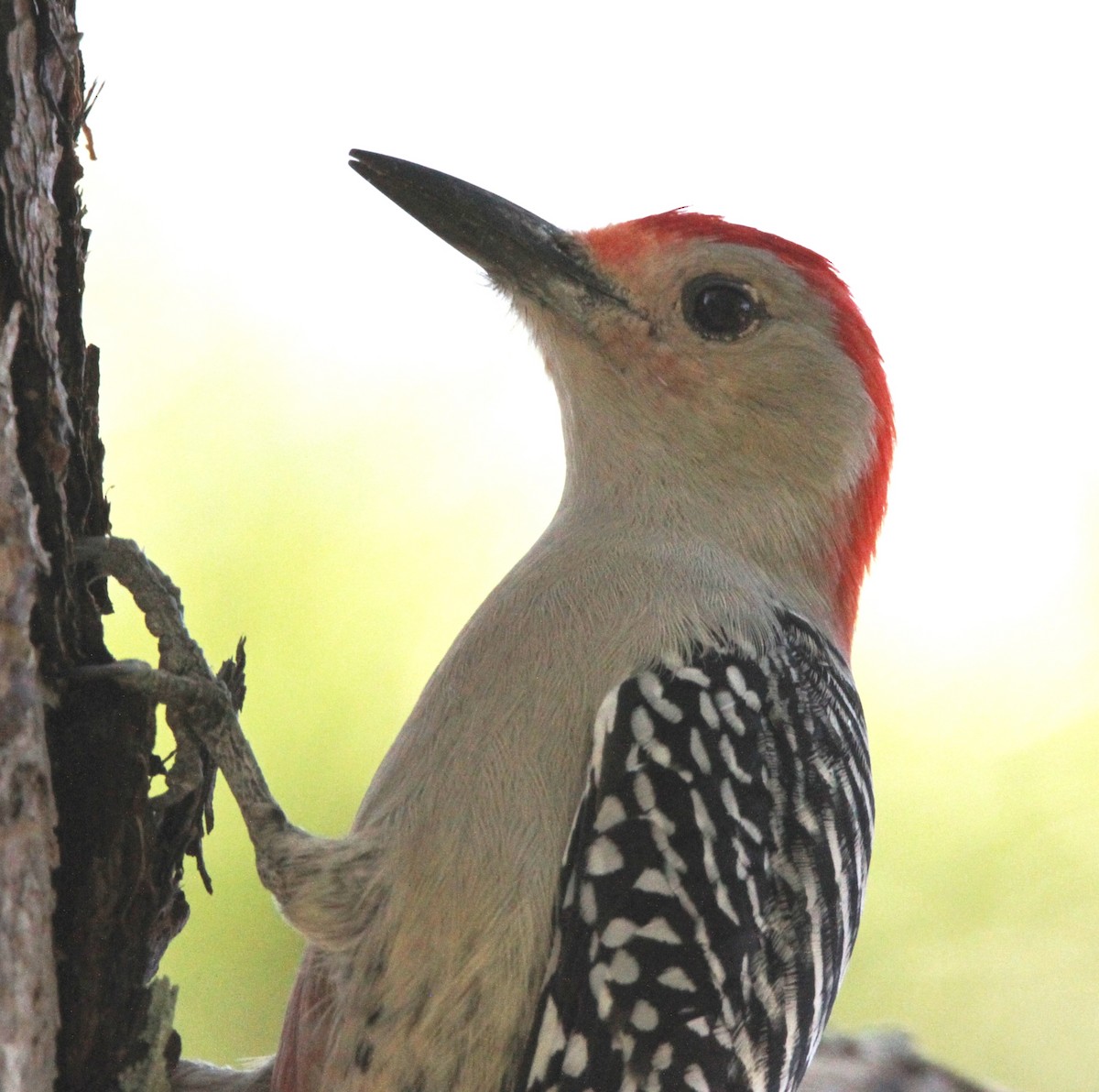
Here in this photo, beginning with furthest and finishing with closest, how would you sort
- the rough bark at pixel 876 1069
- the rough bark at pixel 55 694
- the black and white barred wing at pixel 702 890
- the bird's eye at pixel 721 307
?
the bird's eye at pixel 721 307, the rough bark at pixel 876 1069, the black and white barred wing at pixel 702 890, the rough bark at pixel 55 694

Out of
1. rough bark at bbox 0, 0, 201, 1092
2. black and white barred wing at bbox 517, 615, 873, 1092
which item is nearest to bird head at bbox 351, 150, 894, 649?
black and white barred wing at bbox 517, 615, 873, 1092

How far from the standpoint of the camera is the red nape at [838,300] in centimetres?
384

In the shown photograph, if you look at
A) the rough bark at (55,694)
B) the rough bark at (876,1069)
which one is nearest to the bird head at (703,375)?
the rough bark at (876,1069)

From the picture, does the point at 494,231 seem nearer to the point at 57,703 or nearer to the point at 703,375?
the point at 703,375

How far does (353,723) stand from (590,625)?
7.16 feet

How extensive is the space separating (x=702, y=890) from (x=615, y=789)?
266 millimetres

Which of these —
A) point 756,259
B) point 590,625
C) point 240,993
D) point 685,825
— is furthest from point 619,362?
point 240,993

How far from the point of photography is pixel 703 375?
377cm

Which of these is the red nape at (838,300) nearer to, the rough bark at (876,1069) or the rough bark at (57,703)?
the rough bark at (876,1069)

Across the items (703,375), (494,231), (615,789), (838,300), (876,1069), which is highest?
(838,300)

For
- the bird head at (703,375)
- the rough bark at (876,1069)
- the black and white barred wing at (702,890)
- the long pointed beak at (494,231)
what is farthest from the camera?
the bird head at (703,375)

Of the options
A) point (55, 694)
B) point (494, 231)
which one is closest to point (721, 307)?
point (494, 231)

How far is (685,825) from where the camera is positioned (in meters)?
2.92

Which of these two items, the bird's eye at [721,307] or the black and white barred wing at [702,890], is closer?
the black and white barred wing at [702,890]
